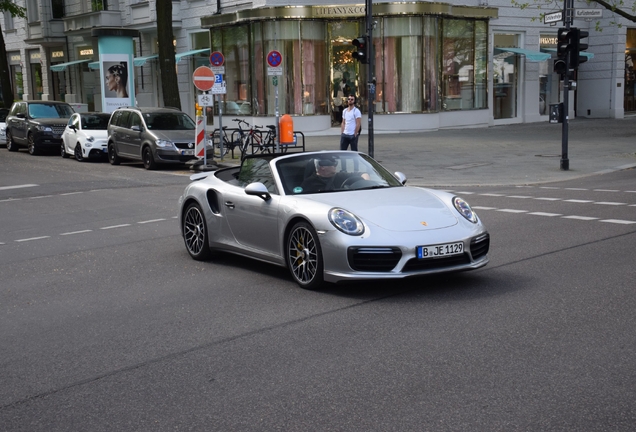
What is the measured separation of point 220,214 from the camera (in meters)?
9.30

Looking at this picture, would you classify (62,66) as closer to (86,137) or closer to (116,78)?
(116,78)

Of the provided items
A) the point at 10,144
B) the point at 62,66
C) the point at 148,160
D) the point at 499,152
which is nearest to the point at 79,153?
the point at 148,160

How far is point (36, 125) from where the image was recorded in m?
29.0

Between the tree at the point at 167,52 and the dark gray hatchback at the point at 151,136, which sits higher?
the tree at the point at 167,52

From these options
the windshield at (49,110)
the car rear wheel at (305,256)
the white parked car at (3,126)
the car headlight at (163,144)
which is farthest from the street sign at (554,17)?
the white parked car at (3,126)

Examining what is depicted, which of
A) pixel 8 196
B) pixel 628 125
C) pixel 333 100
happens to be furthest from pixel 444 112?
pixel 8 196

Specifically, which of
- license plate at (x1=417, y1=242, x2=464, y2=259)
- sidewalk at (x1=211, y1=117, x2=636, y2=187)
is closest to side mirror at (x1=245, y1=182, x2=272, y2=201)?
license plate at (x1=417, y1=242, x2=464, y2=259)

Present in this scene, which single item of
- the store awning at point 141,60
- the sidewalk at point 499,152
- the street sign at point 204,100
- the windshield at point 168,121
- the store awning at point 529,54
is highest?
the store awning at point 141,60

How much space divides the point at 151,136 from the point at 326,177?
1505 centimetres

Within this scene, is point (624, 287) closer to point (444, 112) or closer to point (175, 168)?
point (175, 168)

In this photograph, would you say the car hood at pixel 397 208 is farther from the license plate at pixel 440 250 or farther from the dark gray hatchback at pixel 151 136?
the dark gray hatchback at pixel 151 136

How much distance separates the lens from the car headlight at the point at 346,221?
752cm

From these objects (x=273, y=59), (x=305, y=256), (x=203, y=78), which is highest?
(x=273, y=59)

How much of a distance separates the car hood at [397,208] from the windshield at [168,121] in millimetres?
16086
